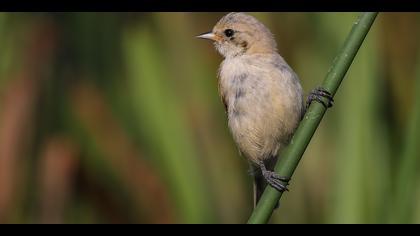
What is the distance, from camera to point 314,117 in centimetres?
185

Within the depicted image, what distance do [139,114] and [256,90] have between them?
3.19 feet

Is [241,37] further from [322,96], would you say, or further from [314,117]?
[314,117]

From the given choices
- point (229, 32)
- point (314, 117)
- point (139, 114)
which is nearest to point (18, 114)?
point (139, 114)

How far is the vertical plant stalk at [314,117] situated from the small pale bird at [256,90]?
0.71 m

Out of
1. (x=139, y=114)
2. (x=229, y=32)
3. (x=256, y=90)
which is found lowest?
(x=139, y=114)

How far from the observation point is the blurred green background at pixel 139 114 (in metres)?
3.38

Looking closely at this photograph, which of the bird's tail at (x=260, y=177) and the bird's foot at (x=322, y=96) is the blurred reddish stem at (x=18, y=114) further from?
the bird's foot at (x=322, y=96)

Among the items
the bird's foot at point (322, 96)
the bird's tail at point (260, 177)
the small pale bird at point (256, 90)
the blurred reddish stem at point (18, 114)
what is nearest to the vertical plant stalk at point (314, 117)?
the bird's foot at point (322, 96)

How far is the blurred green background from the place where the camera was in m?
3.38

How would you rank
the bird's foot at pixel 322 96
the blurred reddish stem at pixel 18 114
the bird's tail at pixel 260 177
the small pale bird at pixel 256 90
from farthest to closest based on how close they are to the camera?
the blurred reddish stem at pixel 18 114 < the bird's tail at pixel 260 177 < the small pale bird at pixel 256 90 < the bird's foot at pixel 322 96
